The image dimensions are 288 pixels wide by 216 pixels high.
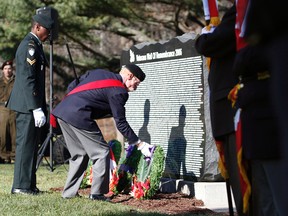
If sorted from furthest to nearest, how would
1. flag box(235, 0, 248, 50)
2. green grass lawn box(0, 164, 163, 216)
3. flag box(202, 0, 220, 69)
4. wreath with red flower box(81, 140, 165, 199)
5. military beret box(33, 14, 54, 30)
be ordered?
1. military beret box(33, 14, 54, 30)
2. wreath with red flower box(81, 140, 165, 199)
3. green grass lawn box(0, 164, 163, 216)
4. flag box(202, 0, 220, 69)
5. flag box(235, 0, 248, 50)

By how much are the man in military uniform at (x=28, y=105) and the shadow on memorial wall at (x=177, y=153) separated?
162cm

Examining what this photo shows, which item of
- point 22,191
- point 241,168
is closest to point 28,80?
point 22,191

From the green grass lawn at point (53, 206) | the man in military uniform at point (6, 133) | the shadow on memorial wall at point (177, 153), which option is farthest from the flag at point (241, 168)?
the man in military uniform at point (6, 133)

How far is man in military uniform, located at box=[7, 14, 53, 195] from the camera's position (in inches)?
334

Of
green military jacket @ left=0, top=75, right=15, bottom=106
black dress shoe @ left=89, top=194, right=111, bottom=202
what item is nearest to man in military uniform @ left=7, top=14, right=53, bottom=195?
black dress shoe @ left=89, top=194, right=111, bottom=202

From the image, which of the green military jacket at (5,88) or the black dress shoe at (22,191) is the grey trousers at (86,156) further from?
the green military jacket at (5,88)

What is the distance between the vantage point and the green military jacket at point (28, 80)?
27.8 feet

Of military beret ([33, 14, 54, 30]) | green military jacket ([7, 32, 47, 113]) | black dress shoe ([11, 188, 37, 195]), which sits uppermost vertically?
military beret ([33, 14, 54, 30])

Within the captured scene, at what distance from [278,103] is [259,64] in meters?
0.77

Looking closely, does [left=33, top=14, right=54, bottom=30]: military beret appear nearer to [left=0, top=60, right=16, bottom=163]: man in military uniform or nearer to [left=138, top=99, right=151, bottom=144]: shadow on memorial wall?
[left=138, top=99, right=151, bottom=144]: shadow on memorial wall

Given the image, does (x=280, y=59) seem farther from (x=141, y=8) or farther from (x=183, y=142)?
(x=141, y=8)

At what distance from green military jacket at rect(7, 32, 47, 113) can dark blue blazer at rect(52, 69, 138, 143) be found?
0.36 m

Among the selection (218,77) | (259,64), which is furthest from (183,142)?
(259,64)

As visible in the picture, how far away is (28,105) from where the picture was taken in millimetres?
8461
